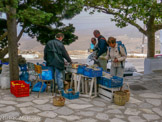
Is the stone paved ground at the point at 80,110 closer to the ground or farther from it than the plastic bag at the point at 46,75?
closer to the ground

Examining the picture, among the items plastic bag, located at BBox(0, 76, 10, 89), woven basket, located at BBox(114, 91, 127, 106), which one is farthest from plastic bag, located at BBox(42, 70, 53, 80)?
woven basket, located at BBox(114, 91, 127, 106)

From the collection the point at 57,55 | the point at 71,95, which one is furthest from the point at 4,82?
the point at 71,95

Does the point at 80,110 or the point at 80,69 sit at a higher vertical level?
the point at 80,69

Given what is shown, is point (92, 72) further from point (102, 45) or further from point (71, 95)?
point (102, 45)

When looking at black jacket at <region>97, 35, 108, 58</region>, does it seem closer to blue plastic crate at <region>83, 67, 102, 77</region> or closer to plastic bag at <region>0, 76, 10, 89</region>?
blue plastic crate at <region>83, 67, 102, 77</region>

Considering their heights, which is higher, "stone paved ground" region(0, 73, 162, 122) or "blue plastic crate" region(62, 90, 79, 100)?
"blue plastic crate" region(62, 90, 79, 100)

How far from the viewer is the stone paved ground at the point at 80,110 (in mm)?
4613

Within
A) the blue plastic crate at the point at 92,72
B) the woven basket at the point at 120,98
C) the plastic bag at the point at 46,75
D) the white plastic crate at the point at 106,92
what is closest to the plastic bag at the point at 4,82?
the plastic bag at the point at 46,75

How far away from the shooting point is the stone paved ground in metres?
4.61

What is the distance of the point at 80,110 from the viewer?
203 inches

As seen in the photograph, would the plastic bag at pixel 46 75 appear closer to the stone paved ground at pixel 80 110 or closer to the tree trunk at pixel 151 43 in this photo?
the stone paved ground at pixel 80 110

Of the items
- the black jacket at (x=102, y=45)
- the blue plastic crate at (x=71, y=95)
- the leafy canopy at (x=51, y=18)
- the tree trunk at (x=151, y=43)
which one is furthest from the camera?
the tree trunk at (x=151, y=43)

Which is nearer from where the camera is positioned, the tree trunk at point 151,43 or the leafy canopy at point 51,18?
the leafy canopy at point 51,18

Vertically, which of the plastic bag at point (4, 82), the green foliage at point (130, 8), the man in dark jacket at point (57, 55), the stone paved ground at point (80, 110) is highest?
the green foliage at point (130, 8)
